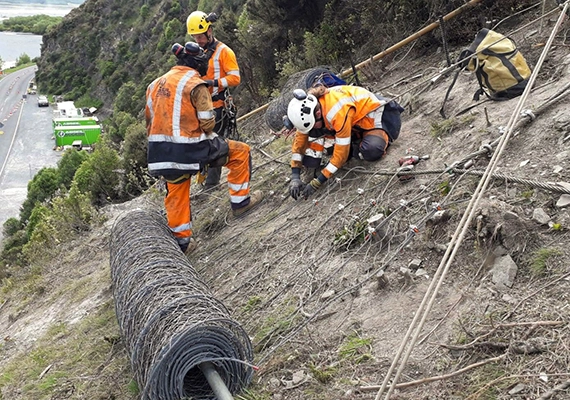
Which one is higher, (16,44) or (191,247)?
(191,247)

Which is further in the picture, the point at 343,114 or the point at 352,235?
the point at 343,114

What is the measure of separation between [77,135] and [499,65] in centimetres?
4627

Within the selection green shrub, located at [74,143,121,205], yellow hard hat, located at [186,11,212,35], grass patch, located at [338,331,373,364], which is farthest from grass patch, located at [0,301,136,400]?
green shrub, located at [74,143,121,205]

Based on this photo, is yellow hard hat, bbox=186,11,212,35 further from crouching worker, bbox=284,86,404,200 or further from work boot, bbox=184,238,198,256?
work boot, bbox=184,238,198,256

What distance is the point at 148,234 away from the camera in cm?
480

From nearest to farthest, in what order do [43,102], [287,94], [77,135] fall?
[287,94] < [77,135] < [43,102]

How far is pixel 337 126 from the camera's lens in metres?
5.12

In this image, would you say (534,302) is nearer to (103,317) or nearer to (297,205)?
(297,205)

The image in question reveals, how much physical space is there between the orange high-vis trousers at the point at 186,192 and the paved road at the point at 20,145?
3248cm

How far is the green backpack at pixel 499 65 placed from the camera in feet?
17.3

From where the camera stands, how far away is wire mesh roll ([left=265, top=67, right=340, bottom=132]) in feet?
23.8

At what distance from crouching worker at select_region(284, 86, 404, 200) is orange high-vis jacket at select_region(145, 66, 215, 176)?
894mm

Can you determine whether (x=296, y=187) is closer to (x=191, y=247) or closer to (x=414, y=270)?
(x=191, y=247)

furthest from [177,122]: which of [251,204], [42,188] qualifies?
[42,188]
